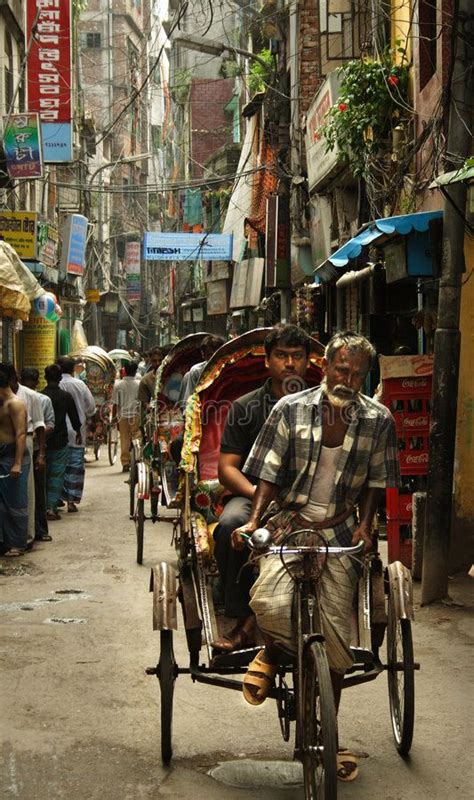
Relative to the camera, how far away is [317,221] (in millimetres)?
19594

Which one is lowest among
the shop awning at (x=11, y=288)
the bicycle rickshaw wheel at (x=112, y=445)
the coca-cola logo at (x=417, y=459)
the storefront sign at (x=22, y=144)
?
the bicycle rickshaw wheel at (x=112, y=445)

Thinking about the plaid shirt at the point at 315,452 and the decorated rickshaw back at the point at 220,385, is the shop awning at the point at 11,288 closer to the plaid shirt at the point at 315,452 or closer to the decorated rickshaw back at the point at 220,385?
the decorated rickshaw back at the point at 220,385

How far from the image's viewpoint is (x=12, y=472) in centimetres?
1087

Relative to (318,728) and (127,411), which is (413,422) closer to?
(318,728)

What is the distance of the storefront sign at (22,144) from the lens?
20016mm

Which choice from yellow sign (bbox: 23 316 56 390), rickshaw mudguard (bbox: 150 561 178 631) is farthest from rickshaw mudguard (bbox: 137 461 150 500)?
yellow sign (bbox: 23 316 56 390)

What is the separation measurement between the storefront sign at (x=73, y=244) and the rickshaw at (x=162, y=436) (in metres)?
21.6

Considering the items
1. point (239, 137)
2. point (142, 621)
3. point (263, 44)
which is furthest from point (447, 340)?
point (239, 137)

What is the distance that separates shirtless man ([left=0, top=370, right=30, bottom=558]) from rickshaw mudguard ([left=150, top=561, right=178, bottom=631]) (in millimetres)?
5718

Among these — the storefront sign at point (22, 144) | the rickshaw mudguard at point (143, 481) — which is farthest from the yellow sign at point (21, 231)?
the rickshaw mudguard at point (143, 481)

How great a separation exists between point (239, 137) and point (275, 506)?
1513 inches

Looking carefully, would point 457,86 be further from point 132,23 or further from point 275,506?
point 132,23

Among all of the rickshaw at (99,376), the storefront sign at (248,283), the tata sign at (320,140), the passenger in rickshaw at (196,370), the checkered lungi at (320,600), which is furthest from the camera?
the storefront sign at (248,283)

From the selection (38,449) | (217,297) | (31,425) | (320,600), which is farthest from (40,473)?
(217,297)
